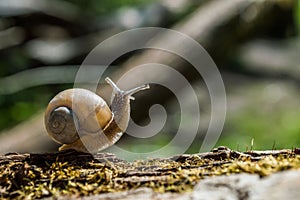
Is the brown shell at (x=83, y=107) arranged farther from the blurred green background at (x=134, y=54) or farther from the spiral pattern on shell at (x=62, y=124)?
the blurred green background at (x=134, y=54)

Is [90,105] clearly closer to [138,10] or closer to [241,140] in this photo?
[241,140]

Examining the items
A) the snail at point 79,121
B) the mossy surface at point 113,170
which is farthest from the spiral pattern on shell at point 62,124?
the mossy surface at point 113,170

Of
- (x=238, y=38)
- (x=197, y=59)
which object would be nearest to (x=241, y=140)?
(x=197, y=59)

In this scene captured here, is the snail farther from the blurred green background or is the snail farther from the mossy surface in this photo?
the blurred green background

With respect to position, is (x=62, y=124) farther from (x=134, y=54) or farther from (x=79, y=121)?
(x=134, y=54)

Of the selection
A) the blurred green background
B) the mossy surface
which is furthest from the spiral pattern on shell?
the blurred green background

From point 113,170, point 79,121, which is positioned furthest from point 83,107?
point 113,170

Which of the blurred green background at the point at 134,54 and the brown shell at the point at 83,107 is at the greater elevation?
the blurred green background at the point at 134,54
